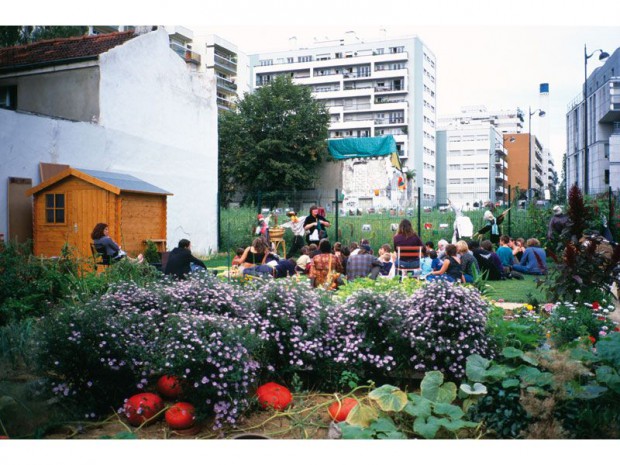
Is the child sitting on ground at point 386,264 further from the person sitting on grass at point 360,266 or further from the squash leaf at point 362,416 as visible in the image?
the squash leaf at point 362,416

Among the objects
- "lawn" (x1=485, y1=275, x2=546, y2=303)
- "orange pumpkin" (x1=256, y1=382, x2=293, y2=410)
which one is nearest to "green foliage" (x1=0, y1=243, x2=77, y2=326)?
"orange pumpkin" (x1=256, y1=382, x2=293, y2=410)

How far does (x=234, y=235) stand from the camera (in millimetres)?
12961

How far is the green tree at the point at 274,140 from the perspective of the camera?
674 inches

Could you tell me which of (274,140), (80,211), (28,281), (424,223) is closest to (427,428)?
(28,281)

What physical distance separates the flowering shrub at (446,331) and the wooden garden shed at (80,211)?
4.85 m

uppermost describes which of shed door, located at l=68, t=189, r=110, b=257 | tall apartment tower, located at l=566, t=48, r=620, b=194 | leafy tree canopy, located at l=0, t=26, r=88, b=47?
leafy tree canopy, located at l=0, t=26, r=88, b=47

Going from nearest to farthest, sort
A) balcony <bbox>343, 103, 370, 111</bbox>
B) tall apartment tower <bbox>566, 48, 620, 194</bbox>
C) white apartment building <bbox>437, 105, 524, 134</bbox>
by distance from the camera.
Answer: tall apartment tower <bbox>566, 48, 620, 194</bbox>, balcony <bbox>343, 103, 370, 111</bbox>, white apartment building <bbox>437, 105, 524, 134</bbox>

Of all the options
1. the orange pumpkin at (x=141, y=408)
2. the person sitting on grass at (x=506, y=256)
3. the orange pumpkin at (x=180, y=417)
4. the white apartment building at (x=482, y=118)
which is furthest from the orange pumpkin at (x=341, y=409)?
the white apartment building at (x=482, y=118)

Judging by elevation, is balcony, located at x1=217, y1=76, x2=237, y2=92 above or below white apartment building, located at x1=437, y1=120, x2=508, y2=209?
above

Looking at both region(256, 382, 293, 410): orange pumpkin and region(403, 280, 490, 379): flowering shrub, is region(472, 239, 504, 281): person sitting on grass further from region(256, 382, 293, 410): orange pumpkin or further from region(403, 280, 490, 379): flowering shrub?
region(256, 382, 293, 410): orange pumpkin

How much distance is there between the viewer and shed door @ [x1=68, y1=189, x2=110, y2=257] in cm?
783

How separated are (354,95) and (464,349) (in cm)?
5932
